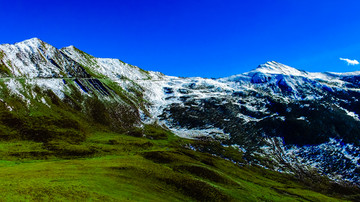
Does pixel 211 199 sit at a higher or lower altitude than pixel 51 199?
higher

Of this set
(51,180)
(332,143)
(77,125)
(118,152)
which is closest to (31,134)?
(77,125)

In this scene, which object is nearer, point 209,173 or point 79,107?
point 209,173

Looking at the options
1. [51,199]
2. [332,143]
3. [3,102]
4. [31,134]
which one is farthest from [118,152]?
[332,143]

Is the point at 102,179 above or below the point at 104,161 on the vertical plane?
below

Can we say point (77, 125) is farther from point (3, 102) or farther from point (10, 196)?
point (10, 196)

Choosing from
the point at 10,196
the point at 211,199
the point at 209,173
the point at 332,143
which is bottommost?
the point at 10,196

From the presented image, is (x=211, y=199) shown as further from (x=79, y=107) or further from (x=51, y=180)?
(x=79, y=107)

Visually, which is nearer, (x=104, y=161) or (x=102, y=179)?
(x=102, y=179)

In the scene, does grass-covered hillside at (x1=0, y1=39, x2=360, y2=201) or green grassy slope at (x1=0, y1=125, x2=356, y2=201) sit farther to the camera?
grass-covered hillside at (x1=0, y1=39, x2=360, y2=201)

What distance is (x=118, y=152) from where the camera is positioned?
107812mm

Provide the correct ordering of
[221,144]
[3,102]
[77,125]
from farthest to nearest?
[221,144]
[77,125]
[3,102]

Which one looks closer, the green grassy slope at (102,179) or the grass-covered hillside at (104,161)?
the green grassy slope at (102,179)

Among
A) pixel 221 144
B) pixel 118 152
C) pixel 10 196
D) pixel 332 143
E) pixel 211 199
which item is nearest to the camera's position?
pixel 10 196

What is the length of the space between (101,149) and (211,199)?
67.6m
